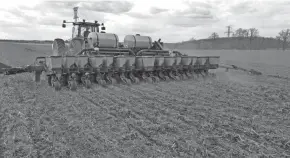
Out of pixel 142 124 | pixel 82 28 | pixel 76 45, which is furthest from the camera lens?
pixel 82 28

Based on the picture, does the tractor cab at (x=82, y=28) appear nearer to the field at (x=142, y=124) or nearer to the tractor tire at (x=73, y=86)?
the tractor tire at (x=73, y=86)

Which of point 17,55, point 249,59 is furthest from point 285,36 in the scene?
point 17,55

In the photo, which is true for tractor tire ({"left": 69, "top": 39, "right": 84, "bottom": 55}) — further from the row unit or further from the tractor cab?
the row unit

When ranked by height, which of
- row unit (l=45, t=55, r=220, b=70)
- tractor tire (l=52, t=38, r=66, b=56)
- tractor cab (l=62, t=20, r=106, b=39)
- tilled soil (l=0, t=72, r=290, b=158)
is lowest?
tilled soil (l=0, t=72, r=290, b=158)

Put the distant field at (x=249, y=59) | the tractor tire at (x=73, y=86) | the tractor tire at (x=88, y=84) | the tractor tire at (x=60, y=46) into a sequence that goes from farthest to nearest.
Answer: the distant field at (x=249, y=59)
the tractor tire at (x=60, y=46)
the tractor tire at (x=88, y=84)
the tractor tire at (x=73, y=86)

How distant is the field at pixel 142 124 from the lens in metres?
3.93

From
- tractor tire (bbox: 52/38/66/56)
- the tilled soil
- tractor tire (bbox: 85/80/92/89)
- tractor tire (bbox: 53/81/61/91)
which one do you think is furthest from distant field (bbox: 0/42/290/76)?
tractor tire (bbox: 85/80/92/89)

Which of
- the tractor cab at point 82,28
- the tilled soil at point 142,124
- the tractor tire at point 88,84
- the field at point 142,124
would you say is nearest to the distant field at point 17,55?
the tractor cab at point 82,28

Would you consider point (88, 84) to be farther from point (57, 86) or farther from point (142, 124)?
point (142, 124)

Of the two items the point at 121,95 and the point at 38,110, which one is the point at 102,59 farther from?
the point at 38,110

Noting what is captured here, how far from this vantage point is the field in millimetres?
3932

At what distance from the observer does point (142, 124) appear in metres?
5.02

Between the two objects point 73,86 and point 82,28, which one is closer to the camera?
point 73,86

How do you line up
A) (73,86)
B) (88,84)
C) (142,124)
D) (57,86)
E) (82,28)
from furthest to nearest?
(82,28), (88,84), (73,86), (57,86), (142,124)
